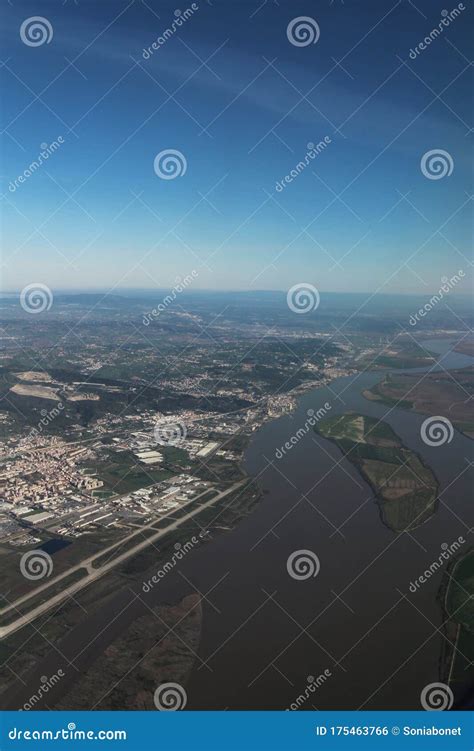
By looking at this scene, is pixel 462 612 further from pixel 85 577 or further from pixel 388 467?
pixel 85 577

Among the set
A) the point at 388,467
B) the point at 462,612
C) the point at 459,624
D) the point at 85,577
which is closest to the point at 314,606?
the point at 459,624

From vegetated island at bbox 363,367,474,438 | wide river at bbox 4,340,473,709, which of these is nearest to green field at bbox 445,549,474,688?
wide river at bbox 4,340,473,709

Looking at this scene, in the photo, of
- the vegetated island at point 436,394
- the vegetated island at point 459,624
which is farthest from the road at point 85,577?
the vegetated island at point 436,394

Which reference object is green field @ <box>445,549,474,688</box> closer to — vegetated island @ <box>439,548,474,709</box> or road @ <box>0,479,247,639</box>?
vegetated island @ <box>439,548,474,709</box>

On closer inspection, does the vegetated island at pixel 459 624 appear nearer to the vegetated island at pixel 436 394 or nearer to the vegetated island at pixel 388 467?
the vegetated island at pixel 388 467

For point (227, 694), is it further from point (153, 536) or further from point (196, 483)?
point (196, 483)

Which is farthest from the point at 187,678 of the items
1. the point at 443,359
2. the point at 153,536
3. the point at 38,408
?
the point at 443,359
